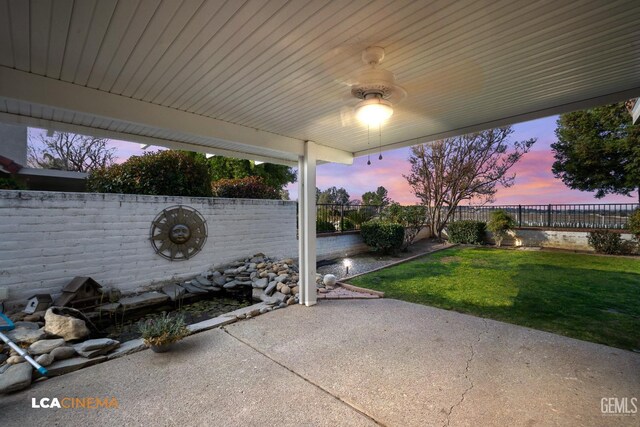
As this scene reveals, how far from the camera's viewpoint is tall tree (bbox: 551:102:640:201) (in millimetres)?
9398

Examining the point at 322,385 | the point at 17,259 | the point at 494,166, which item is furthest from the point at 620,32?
the point at 494,166

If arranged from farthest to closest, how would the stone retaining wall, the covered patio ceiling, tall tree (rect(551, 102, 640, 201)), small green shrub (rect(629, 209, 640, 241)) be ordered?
tall tree (rect(551, 102, 640, 201))
the stone retaining wall
small green shrub (rect(629, 209, 640, 241))
the covered patio ceiling

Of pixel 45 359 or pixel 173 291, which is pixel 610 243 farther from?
pixel 45 359

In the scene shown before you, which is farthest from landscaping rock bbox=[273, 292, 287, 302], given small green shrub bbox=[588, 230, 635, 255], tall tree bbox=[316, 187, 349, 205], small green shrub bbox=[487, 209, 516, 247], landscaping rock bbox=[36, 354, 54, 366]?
tall tree bbox=[316, 187, 349, 205]

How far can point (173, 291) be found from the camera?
4777 mm

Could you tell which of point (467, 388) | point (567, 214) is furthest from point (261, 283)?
point (567, 214)

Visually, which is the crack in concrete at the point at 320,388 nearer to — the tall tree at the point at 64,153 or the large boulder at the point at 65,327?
the large boulder at the point at 65,327

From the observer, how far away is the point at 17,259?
3.71 m

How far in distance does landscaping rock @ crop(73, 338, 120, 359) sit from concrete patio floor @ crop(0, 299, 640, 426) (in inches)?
7.8

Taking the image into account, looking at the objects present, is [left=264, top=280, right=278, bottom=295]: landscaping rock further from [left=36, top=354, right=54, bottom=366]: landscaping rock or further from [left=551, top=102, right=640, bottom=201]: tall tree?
[left=551, top=102, right=640, bottom=201]: tall tree

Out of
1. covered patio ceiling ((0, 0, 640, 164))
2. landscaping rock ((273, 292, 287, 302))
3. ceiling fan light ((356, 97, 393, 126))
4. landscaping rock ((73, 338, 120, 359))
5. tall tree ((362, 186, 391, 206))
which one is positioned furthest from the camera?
tall tree ((362, 186, 391, 206))

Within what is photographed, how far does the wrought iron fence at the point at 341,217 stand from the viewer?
8125mm

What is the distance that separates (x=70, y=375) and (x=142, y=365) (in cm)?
57

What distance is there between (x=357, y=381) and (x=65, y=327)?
3160 mm
